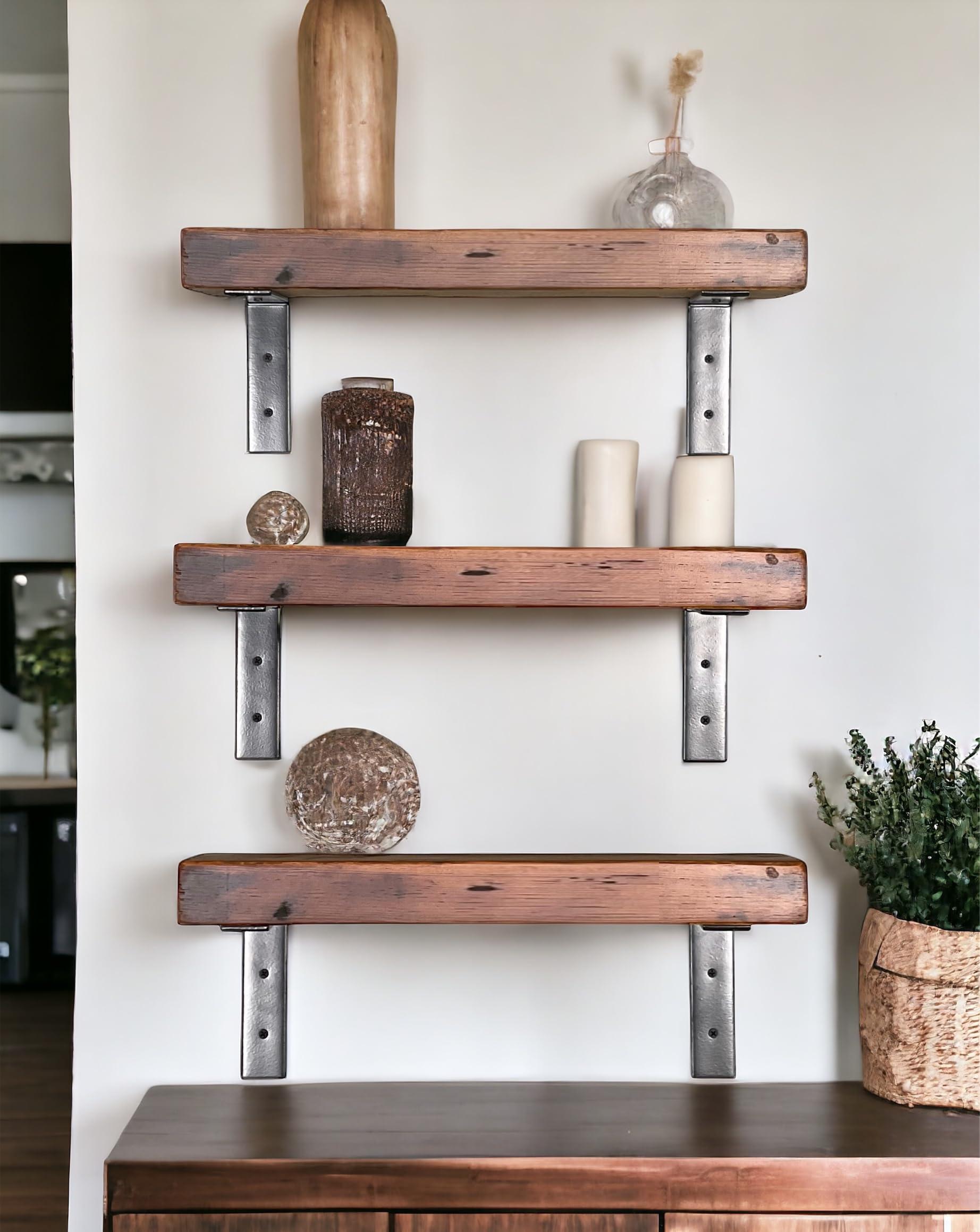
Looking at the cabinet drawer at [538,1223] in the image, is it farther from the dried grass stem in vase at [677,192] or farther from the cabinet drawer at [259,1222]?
the dried grass stem in vase at [677,192]

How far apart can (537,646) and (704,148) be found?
25.2 inches

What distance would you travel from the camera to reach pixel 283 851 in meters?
1.28

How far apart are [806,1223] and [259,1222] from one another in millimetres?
538

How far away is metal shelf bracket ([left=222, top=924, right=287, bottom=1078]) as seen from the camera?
49.3 inches

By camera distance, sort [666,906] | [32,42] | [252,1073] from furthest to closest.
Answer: [32,42] → [252,1073] → [666,906]

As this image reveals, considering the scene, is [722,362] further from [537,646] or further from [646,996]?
[646,996]

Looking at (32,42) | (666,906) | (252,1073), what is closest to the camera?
(666,906)

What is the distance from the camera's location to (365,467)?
118 centimetres

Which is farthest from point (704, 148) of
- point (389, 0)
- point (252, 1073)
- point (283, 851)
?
point (252, 1073)

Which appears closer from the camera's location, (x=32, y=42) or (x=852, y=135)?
(x=852, y=135)

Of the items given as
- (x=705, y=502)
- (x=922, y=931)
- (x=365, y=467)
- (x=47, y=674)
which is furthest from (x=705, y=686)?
(x=47, y=674)

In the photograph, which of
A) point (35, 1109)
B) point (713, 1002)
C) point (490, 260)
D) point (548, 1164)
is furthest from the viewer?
point (35, 1109)

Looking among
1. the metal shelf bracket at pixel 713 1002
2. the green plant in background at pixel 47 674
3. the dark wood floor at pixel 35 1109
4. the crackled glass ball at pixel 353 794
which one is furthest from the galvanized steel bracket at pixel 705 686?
the green plant in background at pixel 47 674

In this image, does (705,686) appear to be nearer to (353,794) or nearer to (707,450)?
(707,450)
